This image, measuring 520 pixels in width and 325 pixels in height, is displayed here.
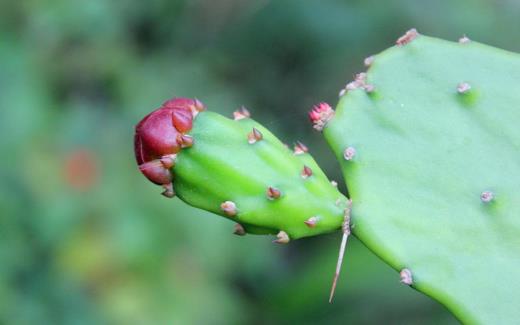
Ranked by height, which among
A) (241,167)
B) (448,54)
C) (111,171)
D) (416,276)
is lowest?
(111,171)

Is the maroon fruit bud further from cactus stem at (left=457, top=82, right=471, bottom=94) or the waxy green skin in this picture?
cactus stem at (left=457, top=82, right=471, bottom=94)

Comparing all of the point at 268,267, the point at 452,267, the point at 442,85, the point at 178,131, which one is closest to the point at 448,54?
the point at 442,85

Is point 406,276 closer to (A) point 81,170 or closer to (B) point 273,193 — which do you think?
(B) point 273,193

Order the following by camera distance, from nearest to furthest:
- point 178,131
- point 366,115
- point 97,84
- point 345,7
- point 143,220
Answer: point 178,131
point 366,115
point 143,220
point 97,84
point 345,7

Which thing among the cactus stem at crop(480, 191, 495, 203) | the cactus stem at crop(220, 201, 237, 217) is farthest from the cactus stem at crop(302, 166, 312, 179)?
the cactus stem at crop(480, 191, 495, 203)

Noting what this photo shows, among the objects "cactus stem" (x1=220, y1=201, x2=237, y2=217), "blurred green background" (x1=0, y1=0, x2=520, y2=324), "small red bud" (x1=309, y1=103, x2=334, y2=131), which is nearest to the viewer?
"cactus stem" (x1=220, y1=201, x2=237, y2=217)

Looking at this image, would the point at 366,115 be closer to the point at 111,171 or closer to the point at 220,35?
the point at 111,171

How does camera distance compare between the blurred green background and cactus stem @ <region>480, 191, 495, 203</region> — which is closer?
cactus stem @ <region>480, 191, 495, 203</region>

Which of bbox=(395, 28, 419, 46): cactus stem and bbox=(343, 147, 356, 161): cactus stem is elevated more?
bbox=(395, 28, 419, 46): cactus stem
